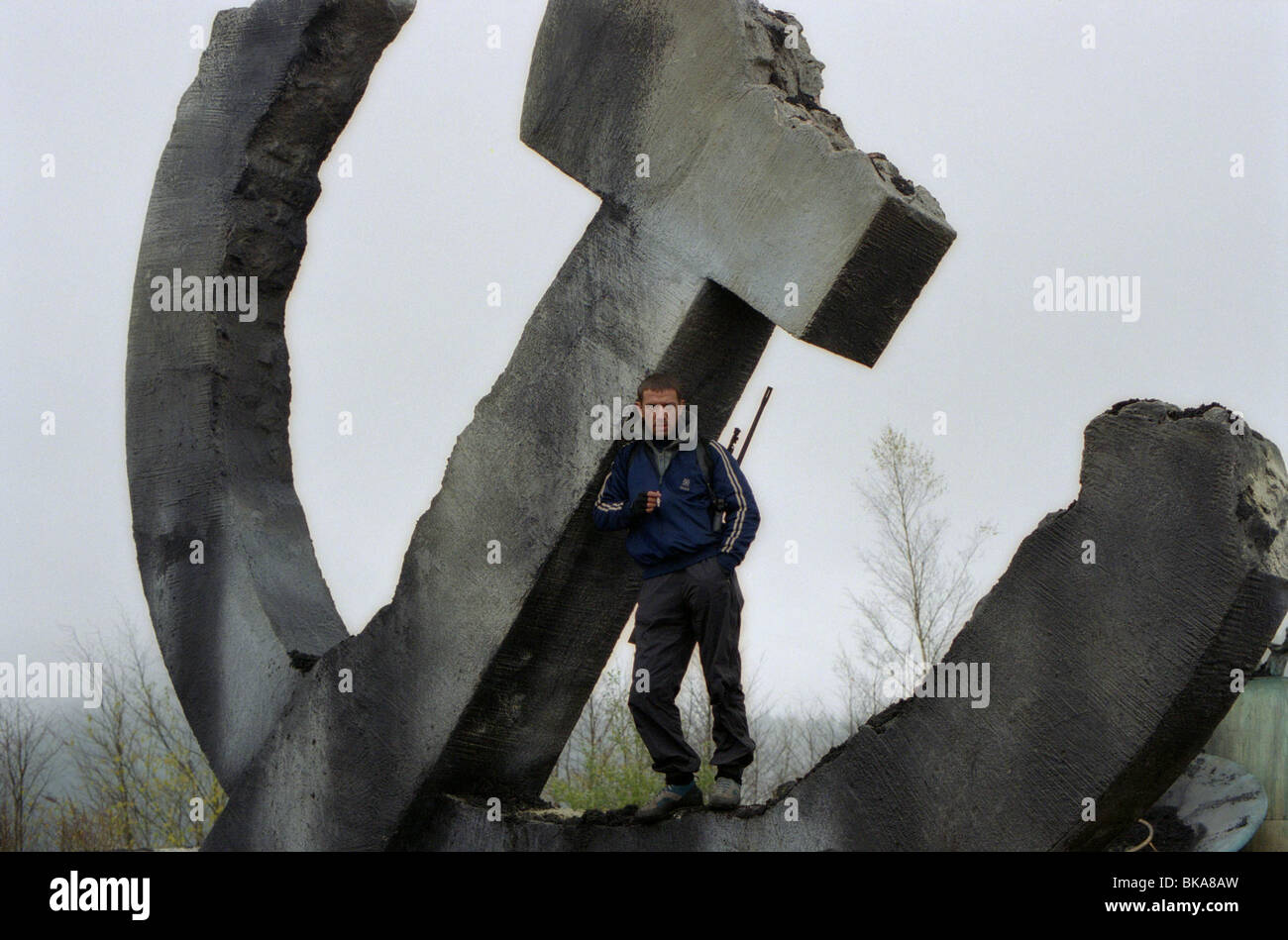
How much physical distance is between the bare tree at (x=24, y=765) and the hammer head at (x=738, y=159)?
1209cm

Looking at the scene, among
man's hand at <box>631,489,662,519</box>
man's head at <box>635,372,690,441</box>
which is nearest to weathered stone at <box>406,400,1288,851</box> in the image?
man's hand at <box>631,489,662,519</box>

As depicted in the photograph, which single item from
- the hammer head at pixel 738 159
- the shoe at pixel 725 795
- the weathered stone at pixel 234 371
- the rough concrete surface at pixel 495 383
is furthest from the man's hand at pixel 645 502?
the weathered stone at pixel 234 371

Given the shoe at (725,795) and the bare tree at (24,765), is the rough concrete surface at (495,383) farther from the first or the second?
the bare tree at (24,765)

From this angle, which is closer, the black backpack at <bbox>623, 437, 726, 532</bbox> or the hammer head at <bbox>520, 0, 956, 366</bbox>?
the hammer head at <bbox>520, 0, 956, 366</bbox>

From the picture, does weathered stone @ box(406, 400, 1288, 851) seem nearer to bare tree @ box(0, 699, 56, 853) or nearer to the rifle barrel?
the rifle barrel

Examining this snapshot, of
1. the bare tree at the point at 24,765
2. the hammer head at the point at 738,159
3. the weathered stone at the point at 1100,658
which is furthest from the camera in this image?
the bare tree at the point at 24,765

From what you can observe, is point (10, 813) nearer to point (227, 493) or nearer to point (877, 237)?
point (227, 493)

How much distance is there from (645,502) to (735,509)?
31 centimetres

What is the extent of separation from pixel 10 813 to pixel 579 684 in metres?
11.7

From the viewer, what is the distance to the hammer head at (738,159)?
521cm

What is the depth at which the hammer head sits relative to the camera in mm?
5207

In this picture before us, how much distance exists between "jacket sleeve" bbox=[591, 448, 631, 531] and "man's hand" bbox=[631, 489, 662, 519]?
34 millimetres

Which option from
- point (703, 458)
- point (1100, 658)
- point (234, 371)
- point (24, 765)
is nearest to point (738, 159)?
point (703, 458)
